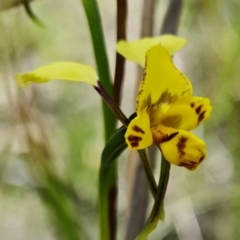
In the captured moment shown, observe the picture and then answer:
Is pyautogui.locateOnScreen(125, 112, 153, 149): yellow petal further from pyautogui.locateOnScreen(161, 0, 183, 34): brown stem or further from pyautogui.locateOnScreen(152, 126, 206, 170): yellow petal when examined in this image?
pyautogui.locateOnScreen(161, 0, 183, 34): brown stem

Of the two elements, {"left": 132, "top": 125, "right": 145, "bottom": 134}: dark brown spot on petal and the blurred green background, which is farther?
the blurred green background

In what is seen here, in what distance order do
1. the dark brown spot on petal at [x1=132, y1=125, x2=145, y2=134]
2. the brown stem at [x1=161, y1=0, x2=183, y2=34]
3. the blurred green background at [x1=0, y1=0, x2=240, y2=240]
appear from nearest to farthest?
1. the dark brown spot on petal at [x1=132, y1=125, x2=145, y2=134]
2. the brown stem at [x1=161, y1=0, x2=183, y2=34]
3. the blurred green background at [x1=0, y1=0, x2=240, y2=240]

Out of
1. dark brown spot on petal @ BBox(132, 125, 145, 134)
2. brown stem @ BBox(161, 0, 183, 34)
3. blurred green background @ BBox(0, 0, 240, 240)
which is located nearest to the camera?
dark brown spot on petal @ BBox(132, 125, 145, 134)

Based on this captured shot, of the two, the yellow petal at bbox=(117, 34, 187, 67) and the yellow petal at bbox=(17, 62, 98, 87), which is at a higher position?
the yellow petal at bbox=(17, 62, 98, 87)

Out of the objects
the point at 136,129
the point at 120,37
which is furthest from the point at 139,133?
the point at 120,37

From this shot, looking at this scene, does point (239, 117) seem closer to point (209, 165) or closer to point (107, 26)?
point (209, 165)

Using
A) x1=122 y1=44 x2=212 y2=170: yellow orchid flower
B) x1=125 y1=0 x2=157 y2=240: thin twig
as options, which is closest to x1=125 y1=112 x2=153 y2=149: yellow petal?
x1=122 y1=44 x2=212 y2=170: yellow orchid flower

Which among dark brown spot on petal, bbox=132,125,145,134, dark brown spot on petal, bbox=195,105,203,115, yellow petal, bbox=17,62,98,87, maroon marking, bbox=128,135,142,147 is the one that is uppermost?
yellow petal, bbox=17,62,98,87
